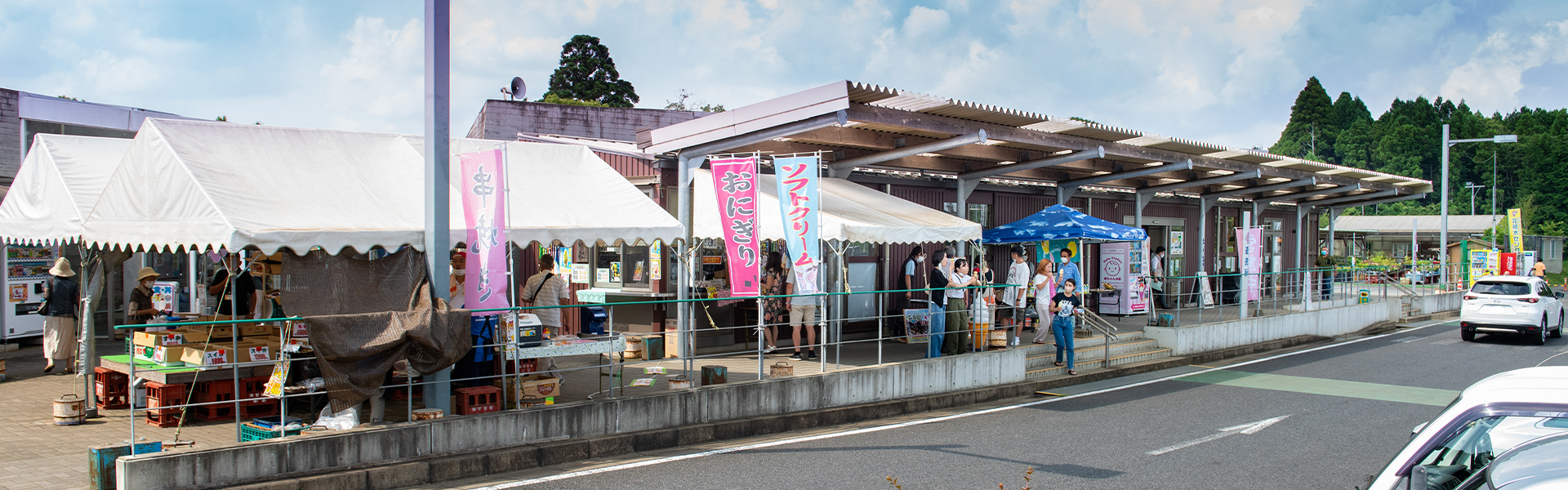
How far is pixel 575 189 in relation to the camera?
1048cm

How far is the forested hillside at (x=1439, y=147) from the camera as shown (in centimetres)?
7894

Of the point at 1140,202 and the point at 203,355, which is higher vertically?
the point at 1140,202

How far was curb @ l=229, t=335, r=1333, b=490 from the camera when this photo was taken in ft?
22.7

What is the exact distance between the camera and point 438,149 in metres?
7.90

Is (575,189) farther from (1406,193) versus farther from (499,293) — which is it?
(1406,193)

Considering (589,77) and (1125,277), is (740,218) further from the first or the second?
(589,77)

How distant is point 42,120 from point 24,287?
2.68 meters

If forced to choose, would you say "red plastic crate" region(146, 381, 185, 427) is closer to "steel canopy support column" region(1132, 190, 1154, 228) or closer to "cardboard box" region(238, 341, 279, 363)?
"cardboard box" region(238, 341, 279, 363)

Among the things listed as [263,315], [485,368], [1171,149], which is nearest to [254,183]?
[263,315]

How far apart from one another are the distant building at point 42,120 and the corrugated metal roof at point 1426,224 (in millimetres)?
66676

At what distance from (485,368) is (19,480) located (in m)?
3.50

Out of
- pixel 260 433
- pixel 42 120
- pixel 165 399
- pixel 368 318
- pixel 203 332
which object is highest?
pixel 42 120

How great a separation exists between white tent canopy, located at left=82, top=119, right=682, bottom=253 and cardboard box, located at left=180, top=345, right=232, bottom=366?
103 cm

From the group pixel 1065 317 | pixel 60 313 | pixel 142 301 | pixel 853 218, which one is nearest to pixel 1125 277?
pixel 1065 317
